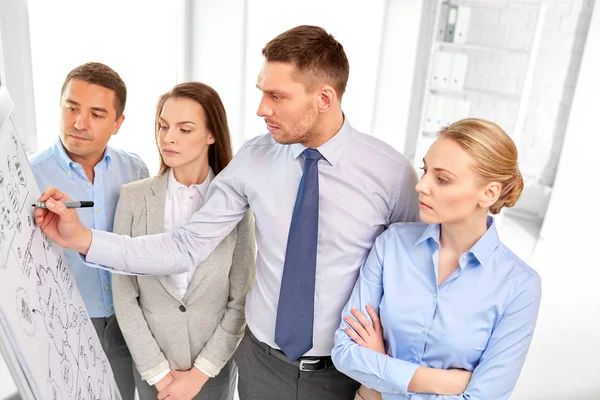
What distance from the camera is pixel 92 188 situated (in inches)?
65.8

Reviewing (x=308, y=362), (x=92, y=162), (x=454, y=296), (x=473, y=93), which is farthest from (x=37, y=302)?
(x=473, y=93)

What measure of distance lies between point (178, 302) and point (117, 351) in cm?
35

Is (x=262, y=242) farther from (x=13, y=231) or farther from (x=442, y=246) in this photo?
(x=13, y=231)

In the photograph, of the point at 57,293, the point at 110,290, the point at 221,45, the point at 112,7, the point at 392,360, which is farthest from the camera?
the point at 221,45

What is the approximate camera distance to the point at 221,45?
3.64 meters

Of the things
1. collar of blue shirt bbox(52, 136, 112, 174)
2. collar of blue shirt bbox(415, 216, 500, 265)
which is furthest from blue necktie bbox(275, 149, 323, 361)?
collar of blue shirt bbox(52, 136, 112, 174)

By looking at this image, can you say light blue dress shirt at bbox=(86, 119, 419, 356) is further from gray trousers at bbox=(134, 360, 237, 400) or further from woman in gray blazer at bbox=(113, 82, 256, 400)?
gray trousers at bbox=(134, 360, 237, 400)

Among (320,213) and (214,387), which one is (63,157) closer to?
(320,213)

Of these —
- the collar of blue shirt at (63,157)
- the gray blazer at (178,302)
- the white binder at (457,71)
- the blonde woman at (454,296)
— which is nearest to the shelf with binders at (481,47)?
the white binder at (457,71)

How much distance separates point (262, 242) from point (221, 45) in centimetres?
240

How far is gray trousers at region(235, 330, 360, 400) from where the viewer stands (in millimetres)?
1630

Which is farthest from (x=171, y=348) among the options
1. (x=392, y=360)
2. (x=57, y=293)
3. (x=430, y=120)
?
(x=430, y=120)

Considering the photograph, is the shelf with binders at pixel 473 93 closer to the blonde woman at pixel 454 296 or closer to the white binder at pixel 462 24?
the white binder at pixel 462 24

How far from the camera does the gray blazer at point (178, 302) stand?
166cm
